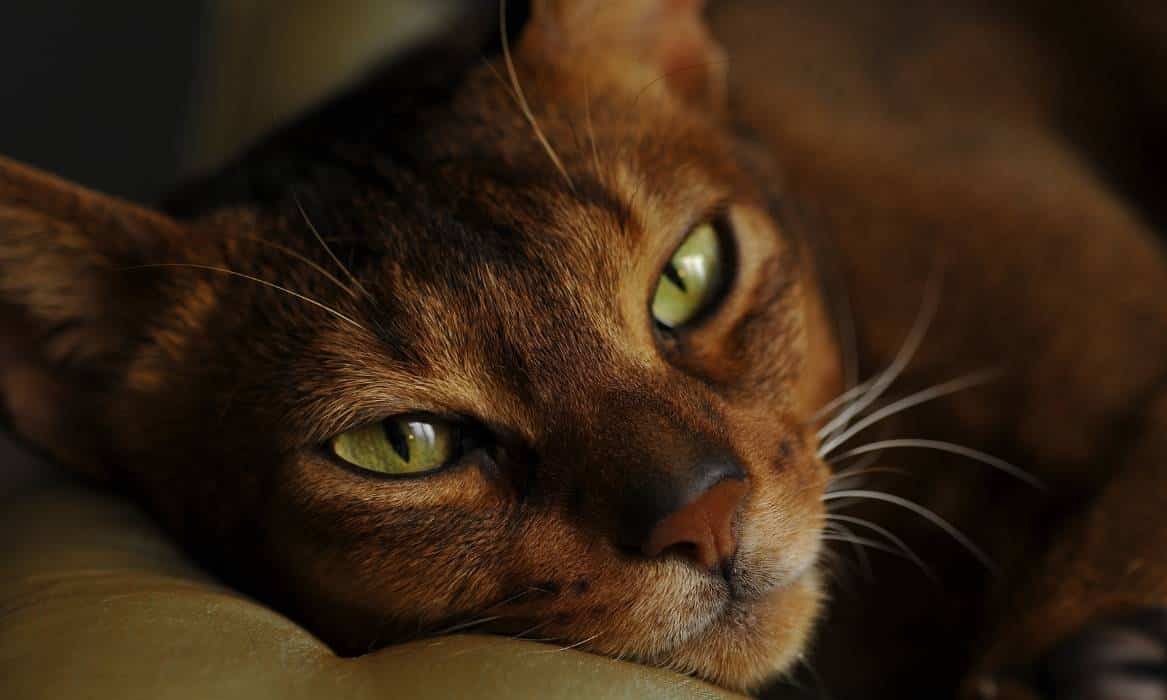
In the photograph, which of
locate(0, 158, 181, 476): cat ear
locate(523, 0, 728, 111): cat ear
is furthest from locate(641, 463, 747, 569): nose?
locate(0, 158, 181, 476): cat ear

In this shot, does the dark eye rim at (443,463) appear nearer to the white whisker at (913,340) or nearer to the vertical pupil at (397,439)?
the vertical pupil at (397,439)

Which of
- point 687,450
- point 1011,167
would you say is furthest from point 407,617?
point 1011,167

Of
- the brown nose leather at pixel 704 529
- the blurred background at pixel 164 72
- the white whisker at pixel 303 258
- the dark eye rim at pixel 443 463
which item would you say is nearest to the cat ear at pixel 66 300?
the white whisker at pixel 303 258

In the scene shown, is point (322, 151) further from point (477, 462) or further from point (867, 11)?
point (867, 11)

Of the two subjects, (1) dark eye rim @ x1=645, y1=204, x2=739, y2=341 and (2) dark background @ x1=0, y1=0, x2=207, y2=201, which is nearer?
(1) dark eye rim @ x1=645, y1=204, x2=739, y2=341

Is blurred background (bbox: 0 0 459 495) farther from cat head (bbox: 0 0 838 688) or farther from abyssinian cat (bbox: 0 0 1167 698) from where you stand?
cat head (bbox: 0 0 838 688)

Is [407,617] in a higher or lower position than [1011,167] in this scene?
lower
